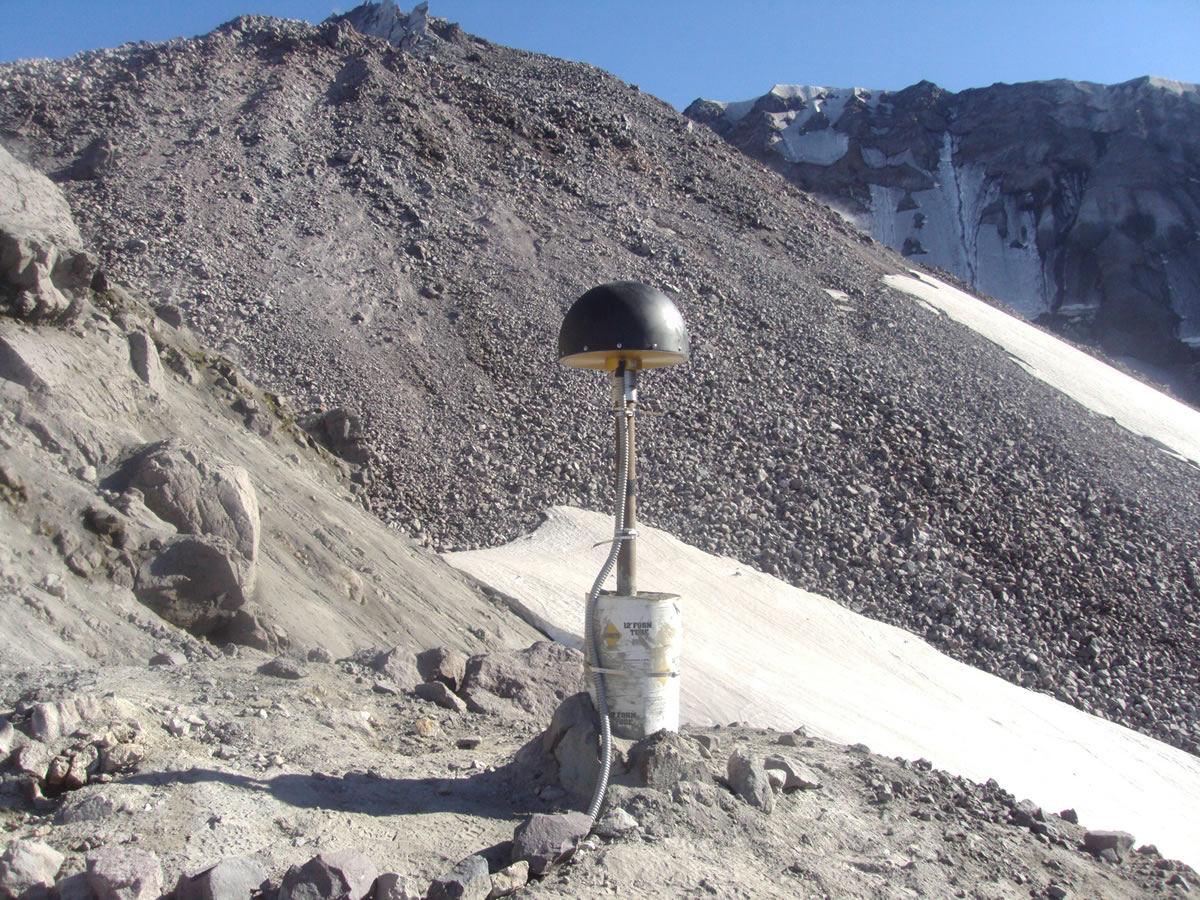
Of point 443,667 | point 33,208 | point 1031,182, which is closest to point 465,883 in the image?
point 443,667

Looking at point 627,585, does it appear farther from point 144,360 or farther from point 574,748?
point 144,360

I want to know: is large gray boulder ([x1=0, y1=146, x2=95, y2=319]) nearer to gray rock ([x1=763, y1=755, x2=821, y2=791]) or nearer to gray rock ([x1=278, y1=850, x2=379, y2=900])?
gray rock ([x1=278, y1=850, x2=379, y2=900])

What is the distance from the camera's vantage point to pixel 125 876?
270cm

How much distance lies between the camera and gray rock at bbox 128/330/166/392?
26.1 ft

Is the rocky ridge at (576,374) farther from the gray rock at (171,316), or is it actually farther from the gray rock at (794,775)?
the gray rock at (794,775)

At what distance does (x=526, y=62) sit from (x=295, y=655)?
29830mm

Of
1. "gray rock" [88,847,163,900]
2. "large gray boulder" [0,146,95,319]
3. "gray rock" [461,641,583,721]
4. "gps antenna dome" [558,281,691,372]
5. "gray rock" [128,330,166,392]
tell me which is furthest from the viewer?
"gray rock" [128,330,166,392]

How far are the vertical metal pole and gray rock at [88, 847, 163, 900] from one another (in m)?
2.17

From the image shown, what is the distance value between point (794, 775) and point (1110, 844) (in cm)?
161

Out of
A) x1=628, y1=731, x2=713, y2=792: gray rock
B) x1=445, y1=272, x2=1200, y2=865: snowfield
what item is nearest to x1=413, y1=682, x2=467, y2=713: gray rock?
x1=628, y1=731, x2=713, y2=792: gray rock

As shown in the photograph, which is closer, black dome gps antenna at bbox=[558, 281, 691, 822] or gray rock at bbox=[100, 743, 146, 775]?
gray rock at bbox=[100, 743, 146, 775]

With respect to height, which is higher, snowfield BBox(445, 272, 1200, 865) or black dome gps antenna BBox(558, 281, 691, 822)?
black dome gps antenna BBox(558, 281, 691, 822)

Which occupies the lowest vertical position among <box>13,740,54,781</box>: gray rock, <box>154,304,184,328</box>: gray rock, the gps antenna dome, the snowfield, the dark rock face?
the snowfield

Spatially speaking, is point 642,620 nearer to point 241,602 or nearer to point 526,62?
point 241,602
